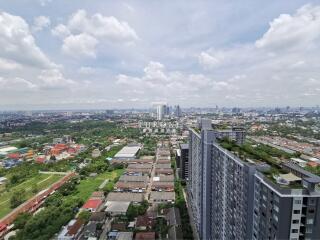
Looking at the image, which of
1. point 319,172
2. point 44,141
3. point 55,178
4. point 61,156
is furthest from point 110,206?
point 44,141

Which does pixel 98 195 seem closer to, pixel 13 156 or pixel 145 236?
pixel 145 236

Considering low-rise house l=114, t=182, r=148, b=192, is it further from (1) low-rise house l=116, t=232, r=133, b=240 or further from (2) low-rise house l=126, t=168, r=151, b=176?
(1) low-rise house l=116, t=232, r=133, b=240

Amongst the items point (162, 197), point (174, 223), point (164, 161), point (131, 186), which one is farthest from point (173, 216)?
point (164, 161)

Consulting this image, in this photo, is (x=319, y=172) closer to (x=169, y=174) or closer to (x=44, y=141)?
(x=169, y=174)

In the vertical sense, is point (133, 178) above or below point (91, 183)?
above

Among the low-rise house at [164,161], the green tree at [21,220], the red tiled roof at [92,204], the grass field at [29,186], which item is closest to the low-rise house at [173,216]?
the red tiled roof at [92,204]

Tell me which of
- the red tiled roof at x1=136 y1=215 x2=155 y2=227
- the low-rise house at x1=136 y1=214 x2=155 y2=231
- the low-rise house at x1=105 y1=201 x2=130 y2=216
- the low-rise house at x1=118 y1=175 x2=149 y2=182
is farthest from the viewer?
the low-rise house at x1=118 y1=175 x2=149 y2=182

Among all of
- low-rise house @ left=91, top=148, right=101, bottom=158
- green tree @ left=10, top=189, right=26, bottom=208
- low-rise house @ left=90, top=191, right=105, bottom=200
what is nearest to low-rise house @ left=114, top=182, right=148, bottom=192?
low-rise house @ left=90, top=191, right=105, bottom=200
